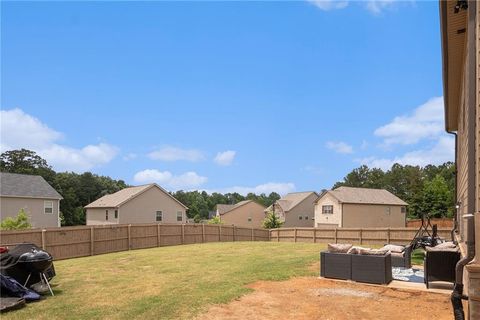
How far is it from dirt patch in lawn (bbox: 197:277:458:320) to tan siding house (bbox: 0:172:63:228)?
29.1 m

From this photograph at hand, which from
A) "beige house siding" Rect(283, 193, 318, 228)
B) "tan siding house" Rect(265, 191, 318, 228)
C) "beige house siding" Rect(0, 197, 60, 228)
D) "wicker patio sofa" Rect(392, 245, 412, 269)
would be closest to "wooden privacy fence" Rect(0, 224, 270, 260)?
"wicker patio sofa" Rect(392, 245, 412, 269)

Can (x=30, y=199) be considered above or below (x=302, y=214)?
above

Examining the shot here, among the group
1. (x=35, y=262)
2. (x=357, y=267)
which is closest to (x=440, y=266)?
(x=357, y=267)

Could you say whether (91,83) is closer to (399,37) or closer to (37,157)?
(399,37)

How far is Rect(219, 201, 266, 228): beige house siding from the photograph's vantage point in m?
57.8

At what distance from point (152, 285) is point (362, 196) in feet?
124

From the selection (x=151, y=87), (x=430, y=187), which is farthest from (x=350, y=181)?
(x=151, y=87)

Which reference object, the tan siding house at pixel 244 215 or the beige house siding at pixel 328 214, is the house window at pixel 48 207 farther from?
the beige house siding at pixel 328 214

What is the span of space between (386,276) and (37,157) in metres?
69.0

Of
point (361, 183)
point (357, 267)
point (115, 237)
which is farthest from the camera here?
point (361, 183)

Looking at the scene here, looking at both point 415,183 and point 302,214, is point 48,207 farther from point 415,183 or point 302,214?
point 415,183

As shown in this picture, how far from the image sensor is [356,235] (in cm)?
2386

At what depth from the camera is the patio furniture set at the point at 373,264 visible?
8.82m

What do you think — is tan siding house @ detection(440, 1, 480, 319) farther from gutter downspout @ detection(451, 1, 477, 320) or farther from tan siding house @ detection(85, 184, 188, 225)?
tan siding house @ detection(85, 184, 188, 225)
